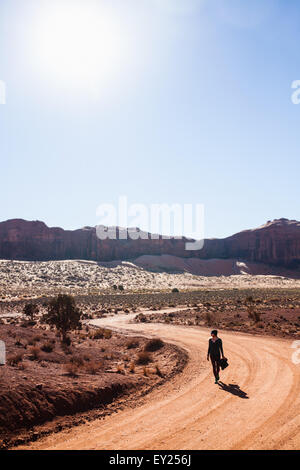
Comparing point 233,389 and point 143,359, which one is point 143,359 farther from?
point 233,389

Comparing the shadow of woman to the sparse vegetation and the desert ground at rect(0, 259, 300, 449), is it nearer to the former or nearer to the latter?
the desert ground at rect(0, 259, 300, 449)

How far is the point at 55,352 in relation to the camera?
49.2 feet

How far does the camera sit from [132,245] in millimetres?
137000

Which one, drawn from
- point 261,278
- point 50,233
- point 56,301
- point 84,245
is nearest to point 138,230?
point 84,245

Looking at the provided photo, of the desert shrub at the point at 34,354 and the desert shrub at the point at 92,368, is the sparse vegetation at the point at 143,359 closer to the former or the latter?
the desert shrub at the point at 92,368

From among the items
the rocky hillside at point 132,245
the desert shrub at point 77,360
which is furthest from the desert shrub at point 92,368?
the rocky hillside at point 132,245

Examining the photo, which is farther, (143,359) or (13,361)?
(143,359)

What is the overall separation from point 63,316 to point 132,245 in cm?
11600

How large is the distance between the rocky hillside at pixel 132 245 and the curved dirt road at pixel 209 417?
11837 centimetres

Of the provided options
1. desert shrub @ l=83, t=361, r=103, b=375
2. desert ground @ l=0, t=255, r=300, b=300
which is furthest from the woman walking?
desert ground @ l=0, t=255, r=300, b=300

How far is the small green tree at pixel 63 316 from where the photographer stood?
68.6 ft

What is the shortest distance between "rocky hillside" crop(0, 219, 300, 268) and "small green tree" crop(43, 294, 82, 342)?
105 m

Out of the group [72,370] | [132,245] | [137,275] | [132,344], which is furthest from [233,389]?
[132,245]

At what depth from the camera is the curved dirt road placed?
6195 mm
